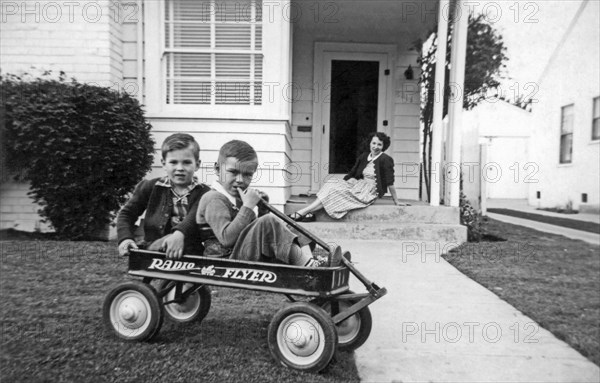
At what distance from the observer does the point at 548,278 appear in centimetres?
456

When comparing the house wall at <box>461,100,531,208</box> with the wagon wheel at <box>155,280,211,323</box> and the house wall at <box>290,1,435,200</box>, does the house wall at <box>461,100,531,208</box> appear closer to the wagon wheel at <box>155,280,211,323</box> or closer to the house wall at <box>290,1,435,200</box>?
the house wall at <box>290,1,435,200</box>

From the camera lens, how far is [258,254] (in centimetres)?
249

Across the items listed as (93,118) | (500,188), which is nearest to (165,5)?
(93,118)

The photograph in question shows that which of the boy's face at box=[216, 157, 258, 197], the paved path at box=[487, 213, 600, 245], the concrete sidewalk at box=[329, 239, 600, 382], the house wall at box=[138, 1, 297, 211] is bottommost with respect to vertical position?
the concrete sidewalk at box=[329, 239, 600, 382]

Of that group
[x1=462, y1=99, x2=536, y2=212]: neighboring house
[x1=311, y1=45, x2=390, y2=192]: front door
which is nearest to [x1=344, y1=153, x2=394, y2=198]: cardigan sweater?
[x1=311, y1=45, x2=390, y2=192]: front door

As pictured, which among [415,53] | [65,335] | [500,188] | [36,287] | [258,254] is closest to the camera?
[258,254]

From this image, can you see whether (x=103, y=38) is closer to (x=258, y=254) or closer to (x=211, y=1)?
(x=211, y=1)

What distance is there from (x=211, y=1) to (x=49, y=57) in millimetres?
2437

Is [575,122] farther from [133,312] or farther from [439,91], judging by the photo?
[133,312]

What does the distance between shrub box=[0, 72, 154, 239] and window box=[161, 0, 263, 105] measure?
1.19 metres

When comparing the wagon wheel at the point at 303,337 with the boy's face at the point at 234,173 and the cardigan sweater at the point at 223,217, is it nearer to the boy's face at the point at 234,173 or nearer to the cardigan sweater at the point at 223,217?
the cardigan sweater at the point at 223,217

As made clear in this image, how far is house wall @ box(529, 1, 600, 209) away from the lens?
9.37m

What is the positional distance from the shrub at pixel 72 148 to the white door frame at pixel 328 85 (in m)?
4.01

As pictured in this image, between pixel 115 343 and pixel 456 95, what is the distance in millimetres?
5935
